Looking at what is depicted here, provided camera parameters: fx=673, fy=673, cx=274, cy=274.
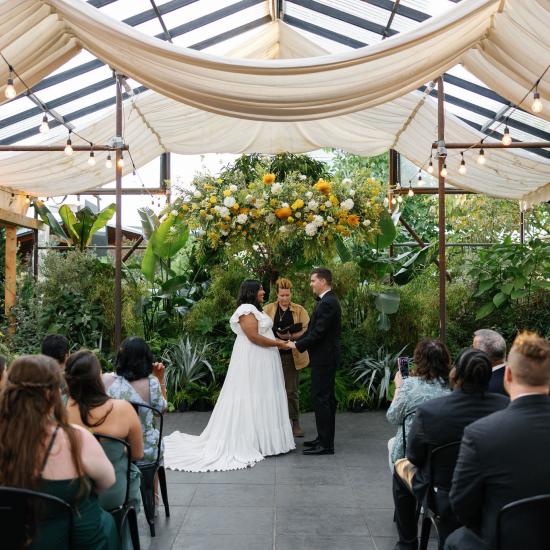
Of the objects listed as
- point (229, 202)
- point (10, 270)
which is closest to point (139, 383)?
point (229, 202)

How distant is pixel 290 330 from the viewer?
20.8 ft

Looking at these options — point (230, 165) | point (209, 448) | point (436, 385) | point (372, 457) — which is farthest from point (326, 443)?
point (230, 165)

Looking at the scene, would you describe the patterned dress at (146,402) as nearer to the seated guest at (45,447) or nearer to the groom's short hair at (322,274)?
the seated guest at (45,447)

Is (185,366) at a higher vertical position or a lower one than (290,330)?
lower

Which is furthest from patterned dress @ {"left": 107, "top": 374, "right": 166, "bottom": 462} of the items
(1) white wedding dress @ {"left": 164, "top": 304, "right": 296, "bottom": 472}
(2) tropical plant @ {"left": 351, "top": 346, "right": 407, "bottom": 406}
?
(2) tropical plant @ {"left": 351, "top": 346, "right": 407, "bottom": 406}

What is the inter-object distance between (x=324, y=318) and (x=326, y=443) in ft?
3.63

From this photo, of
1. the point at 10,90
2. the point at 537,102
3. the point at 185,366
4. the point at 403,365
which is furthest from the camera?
the point at 185,366

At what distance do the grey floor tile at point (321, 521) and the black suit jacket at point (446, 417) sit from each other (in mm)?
1179

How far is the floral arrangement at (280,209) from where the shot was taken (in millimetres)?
6906

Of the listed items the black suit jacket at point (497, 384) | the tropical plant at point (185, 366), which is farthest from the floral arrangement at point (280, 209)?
the black suit jacket at point (497, 384)

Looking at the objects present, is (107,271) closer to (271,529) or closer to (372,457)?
(372,457)

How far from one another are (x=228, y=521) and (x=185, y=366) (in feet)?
12.6

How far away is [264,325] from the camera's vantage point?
586cm

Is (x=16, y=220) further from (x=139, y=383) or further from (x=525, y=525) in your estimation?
(x=525, y=525)
